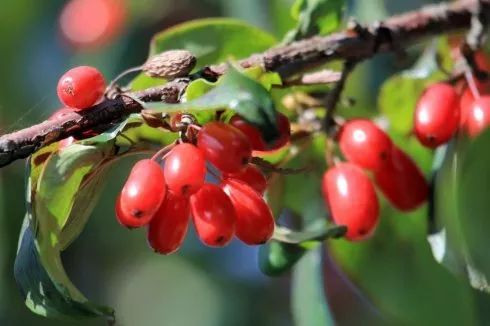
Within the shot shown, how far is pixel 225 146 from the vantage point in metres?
1.10

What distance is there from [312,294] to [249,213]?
0.66 meters

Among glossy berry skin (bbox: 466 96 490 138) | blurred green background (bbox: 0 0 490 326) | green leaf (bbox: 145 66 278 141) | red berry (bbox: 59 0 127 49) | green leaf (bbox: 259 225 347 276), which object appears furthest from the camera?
red berry (bbox: 59 0 127 49)

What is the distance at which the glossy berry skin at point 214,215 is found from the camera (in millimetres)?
1152

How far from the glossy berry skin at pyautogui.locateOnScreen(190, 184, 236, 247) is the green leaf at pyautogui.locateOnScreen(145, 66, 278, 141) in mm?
138

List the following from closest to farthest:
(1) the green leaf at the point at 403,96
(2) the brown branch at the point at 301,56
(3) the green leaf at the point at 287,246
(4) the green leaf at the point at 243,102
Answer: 1. (4) the green leaf at the point at 243,102
2. (2) the brown branch at the point at 301,56
3. (3) the green leaf at the point at 287,246
4. (1) the green leaf at the point at 403,96

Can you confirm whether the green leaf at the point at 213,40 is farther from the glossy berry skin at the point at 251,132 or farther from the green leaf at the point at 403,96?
the glossy berry skin at the point at 251,132

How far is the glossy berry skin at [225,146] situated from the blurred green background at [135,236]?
896mm

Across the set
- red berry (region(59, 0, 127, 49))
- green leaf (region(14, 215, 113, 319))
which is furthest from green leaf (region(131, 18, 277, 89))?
red berry (region(59, 0, 127, 49))

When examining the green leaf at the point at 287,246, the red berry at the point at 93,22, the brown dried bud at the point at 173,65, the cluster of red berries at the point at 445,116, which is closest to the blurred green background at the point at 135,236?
the red berry at the point at 93,22

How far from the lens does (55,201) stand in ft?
3.85

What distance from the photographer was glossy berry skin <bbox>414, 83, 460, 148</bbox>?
1497 millimetres

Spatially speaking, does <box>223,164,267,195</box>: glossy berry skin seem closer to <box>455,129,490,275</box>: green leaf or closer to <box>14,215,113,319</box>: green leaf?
<box>14,215,113,319</box>: green leaf

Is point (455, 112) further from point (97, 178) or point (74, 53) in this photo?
point (74, 53)

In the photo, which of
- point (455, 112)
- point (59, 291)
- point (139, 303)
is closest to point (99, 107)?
point (59, 291)
